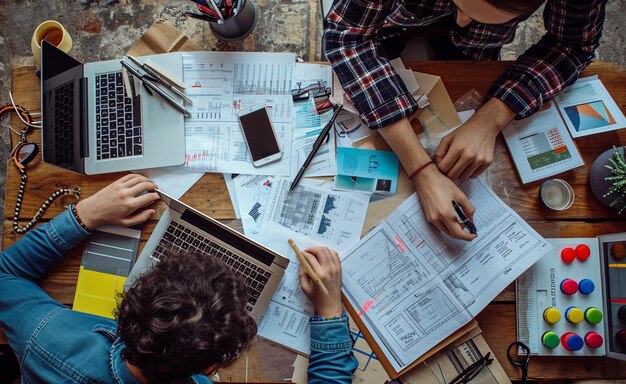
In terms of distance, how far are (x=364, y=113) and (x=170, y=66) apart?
0.51 meters

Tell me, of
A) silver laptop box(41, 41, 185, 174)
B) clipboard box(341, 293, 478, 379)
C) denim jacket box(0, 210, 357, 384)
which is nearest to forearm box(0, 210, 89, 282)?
denim jacket box(0, 210, 357, 384)

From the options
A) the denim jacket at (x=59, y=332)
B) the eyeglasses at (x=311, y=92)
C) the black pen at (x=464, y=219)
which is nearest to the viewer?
the denim jacket at (x=59, y=332)

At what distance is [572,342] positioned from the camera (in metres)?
1.17

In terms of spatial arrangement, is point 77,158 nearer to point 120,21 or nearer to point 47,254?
point 47,254

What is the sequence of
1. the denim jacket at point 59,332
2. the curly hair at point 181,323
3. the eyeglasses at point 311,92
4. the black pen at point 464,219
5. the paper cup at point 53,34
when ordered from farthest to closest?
the paper cup at point 53,34 < the eyeglasses at point 311,92 < the black pen at point 464,219 < the denim jacket at point 59,332 < the curly hair at point 181,323

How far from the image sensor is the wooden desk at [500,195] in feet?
3.90

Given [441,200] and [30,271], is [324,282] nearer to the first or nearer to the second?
[441,200]

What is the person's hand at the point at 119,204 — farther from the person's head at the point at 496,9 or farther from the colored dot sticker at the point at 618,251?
the colored dot sticker at the point at 618,251

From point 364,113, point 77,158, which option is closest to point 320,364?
point 364,113

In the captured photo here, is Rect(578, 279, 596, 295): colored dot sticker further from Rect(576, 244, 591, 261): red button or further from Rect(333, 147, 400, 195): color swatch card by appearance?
Rect(333, 147, 400, 195): color swatch card

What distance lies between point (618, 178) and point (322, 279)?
718mm

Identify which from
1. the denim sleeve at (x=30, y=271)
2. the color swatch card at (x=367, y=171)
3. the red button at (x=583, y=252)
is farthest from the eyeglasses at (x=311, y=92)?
the red button at (x=583, y=252)

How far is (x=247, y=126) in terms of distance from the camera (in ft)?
4.05

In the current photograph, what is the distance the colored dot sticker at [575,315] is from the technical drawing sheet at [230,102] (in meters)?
0.77
